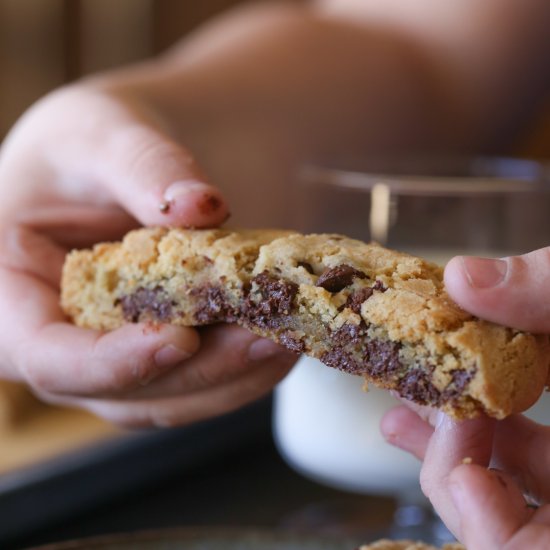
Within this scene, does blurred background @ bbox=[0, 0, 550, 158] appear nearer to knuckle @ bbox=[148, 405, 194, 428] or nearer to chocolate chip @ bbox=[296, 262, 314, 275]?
knuckle @ bbox=[148, 405, 194, 428]

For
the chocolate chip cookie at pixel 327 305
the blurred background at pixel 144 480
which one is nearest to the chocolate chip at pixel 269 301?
the chocolate chip cookie at pixel 327 305

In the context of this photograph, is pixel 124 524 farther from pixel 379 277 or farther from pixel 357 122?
pixel 357 122

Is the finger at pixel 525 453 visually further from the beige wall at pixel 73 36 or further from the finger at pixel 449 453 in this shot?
the beige wall at pixel 73 36

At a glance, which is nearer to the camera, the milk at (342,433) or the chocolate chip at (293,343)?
the chocolate chip at (293,343)

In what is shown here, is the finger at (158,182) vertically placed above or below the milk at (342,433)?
above

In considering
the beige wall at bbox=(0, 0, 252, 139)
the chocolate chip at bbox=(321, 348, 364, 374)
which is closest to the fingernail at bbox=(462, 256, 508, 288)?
the chocolate chip at bbox=(321, 348, 364, 374)

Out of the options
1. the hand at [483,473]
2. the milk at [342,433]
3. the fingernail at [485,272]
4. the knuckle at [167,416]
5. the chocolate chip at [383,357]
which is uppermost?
the fingernail at [485,272]

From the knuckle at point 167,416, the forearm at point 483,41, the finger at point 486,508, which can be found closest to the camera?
the finger at point 486,508

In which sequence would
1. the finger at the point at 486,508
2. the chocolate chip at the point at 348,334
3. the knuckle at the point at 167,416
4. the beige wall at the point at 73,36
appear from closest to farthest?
the finger at the point at 486,508 → the chocolate chip at the point at 348,334 → the knuckle at the point at 167,416 → the beige wall at the point at 73,36

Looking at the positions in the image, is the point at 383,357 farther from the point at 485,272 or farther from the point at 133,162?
the point at 133,162
